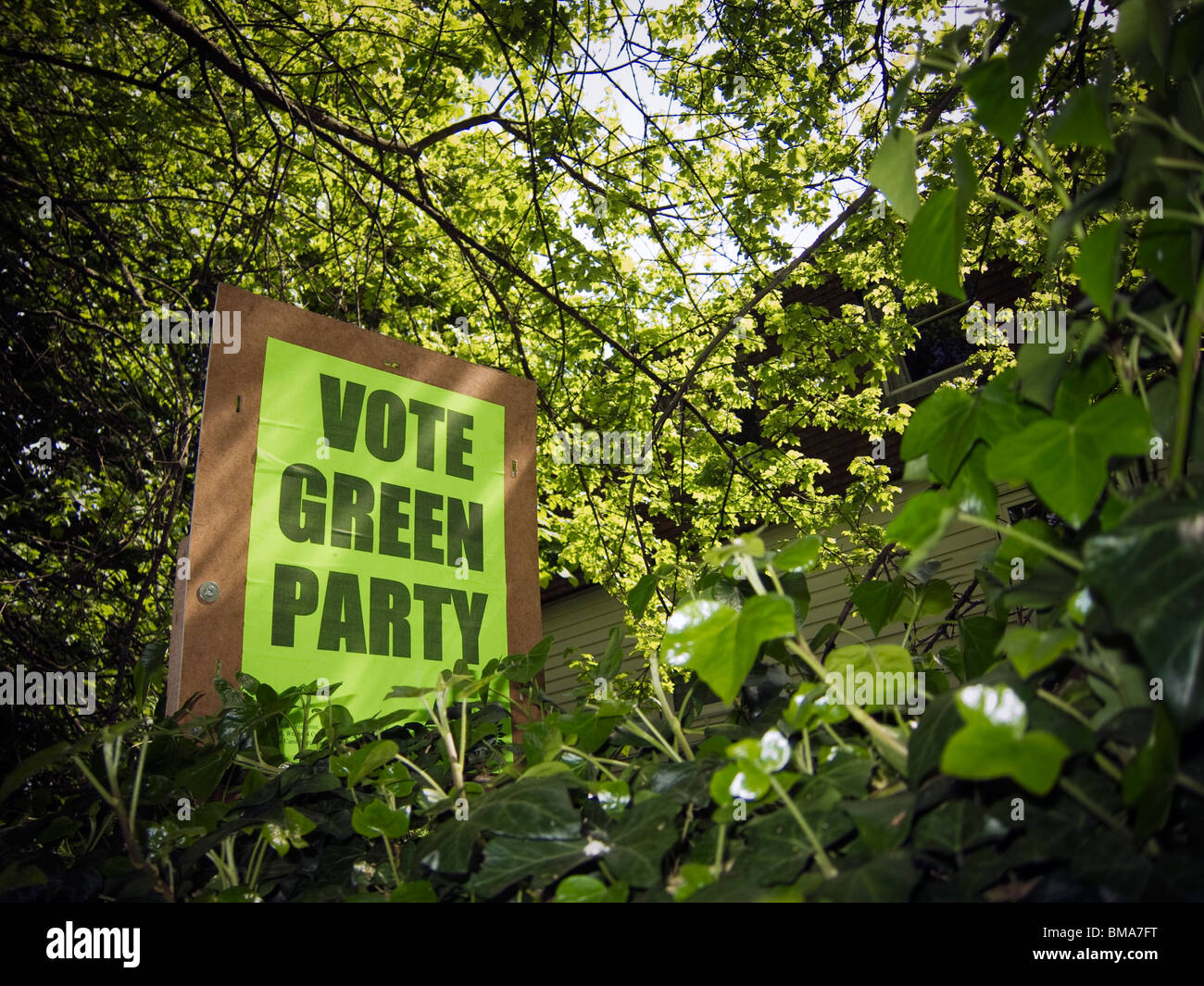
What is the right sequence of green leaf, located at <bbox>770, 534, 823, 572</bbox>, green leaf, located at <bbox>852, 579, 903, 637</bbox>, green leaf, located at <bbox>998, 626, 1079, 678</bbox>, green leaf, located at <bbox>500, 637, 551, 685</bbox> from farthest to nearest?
1. green leaf, located at <bbox>500, 637, 551, 685</bbox>
2. green leaf, located at <bbox>852, 579, 903, 637</bbox>
3. green leaf, located at <bbox>770, 534, 823, 572</bbox>
4. green leaf, located at <bbox>998, 626, 1079, 678</bbox>

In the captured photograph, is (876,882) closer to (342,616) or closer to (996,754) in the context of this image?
(996,754)

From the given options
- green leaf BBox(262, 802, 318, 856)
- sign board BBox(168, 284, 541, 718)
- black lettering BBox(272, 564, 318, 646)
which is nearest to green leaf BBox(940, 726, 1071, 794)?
green leaf BBox(262, 802, 318, 856)

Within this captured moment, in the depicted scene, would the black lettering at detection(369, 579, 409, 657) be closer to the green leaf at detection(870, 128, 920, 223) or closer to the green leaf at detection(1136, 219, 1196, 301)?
the green leaf at detection(870, 128, 920, 223)

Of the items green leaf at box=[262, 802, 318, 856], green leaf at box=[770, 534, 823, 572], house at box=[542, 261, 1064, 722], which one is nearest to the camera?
green leaf at box=[770, 534, 823, 572]

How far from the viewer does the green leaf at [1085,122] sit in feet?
2.34

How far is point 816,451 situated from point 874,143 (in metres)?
5.05

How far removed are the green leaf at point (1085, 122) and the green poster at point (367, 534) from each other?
1.92m

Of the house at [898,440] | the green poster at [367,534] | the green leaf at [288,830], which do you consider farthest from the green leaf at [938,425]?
the house at [898,440]

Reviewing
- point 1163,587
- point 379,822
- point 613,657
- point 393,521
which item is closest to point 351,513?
point 393,521

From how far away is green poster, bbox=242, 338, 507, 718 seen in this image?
2.21 meters

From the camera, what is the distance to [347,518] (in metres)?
2.38

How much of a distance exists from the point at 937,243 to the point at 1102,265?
273mm

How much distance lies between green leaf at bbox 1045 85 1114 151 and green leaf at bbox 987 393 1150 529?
241mm
